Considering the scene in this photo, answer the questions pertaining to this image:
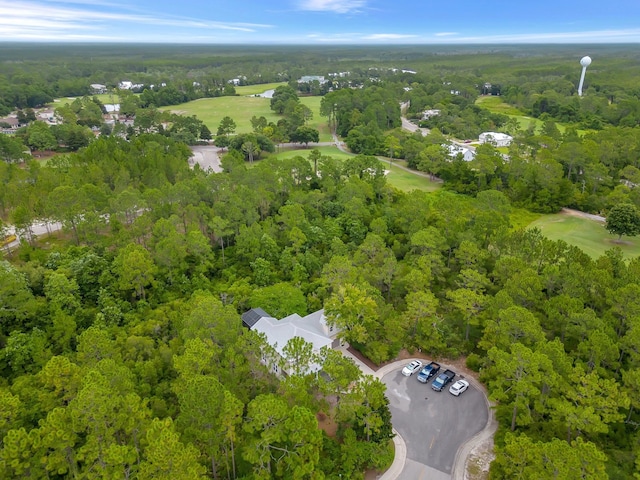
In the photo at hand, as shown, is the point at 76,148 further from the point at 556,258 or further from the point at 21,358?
the point at 556,258

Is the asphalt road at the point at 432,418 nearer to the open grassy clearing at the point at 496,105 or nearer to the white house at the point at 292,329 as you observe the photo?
the white house at the point at 292,329

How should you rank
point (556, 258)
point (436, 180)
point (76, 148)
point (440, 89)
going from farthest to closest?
point (440, 89), point (76, 148), point (436, 180), point (556, 258)

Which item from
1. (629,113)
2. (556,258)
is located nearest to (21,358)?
(556,258)

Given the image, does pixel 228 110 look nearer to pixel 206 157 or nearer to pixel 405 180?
pixel 206 157

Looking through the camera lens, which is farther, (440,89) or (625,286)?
(440,89)

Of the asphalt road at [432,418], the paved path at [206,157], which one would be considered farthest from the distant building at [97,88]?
the asphalt road at [432,418]

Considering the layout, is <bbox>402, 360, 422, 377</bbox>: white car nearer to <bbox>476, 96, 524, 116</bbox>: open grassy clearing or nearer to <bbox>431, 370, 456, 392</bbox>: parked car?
<bbox>431, 370, 456, 392</bbox>: parked car

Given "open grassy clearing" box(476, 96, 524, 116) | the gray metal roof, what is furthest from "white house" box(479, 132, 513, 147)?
the gray metal roof

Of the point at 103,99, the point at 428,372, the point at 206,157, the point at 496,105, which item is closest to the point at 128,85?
the point at 103,99
